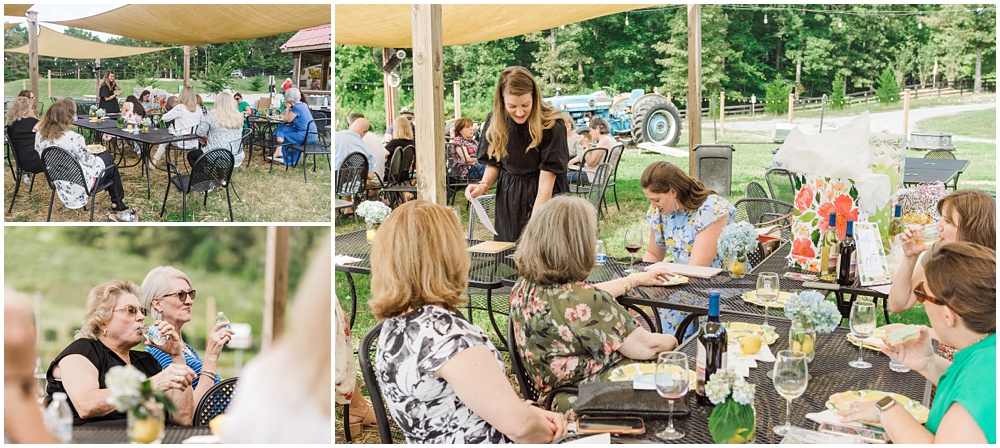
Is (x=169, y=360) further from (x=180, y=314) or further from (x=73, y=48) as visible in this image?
(x=73, y=48)

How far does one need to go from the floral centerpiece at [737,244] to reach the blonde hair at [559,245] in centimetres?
97

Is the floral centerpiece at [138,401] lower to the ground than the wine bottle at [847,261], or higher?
lower

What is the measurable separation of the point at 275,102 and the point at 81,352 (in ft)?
13.8

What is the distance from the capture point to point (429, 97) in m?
3.09

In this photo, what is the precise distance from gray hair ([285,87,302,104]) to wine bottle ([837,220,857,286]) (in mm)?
4626

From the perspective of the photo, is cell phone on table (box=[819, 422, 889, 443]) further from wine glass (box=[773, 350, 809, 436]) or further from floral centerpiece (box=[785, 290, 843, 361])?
floral centerpiece (box=[785, 290, 843, 361])

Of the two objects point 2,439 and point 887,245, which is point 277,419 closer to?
point 2,439

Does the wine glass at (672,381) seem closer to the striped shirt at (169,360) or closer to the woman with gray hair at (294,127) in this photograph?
the striped shirt at (169,360)

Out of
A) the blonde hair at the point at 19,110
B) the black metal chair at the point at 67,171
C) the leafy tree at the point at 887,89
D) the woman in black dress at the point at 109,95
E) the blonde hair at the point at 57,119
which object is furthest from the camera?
the leafy tree at the point at 887,89

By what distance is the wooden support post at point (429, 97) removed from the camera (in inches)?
120

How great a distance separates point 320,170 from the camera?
21.1 feet

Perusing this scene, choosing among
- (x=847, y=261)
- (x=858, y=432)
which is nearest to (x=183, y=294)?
(x=858, y=432)

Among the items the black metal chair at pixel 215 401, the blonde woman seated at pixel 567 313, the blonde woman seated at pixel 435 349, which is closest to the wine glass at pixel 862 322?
the blonde woman seated at pixel 567 313

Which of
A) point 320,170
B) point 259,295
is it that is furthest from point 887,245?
point 320,170
